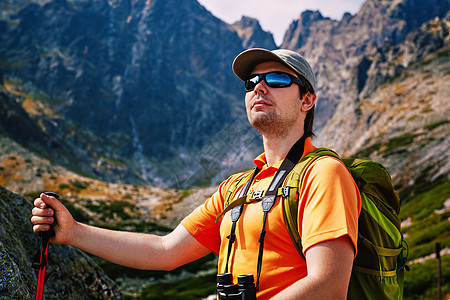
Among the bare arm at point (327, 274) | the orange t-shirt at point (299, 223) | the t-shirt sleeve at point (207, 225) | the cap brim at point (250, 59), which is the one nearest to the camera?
the bare arm at point (327, 274)

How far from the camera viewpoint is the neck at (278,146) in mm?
4305

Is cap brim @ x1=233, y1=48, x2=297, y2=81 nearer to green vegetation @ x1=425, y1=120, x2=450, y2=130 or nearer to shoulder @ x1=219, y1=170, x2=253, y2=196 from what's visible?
shoulder @ x1=219, y1=170, x2=253, y2=196

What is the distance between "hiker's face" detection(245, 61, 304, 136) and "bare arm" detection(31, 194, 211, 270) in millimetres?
1808

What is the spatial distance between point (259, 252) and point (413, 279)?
26629 mm

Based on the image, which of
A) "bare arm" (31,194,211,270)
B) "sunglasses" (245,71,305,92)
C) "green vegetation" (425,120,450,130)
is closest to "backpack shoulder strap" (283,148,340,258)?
"sunglasses" (245,71,305,92)

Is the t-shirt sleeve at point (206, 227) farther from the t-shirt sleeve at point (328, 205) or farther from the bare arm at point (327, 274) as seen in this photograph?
the bare arm at point (327, 274)

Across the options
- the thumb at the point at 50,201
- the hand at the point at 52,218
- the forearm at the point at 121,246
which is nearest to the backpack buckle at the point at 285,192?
the forearm at the point at 121,246

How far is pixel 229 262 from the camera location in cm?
389

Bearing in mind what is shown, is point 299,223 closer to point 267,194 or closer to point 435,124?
point 267,194

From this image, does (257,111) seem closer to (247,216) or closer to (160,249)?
(247,216)

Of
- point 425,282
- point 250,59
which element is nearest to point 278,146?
point 250,59

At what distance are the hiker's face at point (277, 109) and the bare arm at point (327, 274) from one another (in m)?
1.73

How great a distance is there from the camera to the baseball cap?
4.24 meters

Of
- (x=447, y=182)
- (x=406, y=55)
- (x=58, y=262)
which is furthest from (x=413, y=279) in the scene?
(x=406, y=55)
